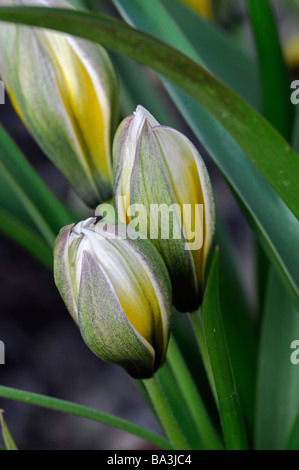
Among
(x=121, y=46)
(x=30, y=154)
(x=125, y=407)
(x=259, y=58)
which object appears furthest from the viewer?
(x=30, y=154)

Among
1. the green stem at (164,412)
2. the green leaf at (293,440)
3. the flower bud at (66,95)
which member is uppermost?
the flower bud at (66,95)

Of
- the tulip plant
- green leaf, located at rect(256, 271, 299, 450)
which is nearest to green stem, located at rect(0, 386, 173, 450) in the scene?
the tulip plant

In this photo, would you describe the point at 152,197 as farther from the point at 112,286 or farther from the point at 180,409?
the point at 180,409

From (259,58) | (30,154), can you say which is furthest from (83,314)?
(30,154)

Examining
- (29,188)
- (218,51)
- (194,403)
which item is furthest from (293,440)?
(218,51)

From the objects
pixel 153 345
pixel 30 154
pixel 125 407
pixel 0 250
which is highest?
pixel 30 154

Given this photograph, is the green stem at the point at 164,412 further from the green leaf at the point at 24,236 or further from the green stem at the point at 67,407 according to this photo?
the green leaf at the point at 24,236

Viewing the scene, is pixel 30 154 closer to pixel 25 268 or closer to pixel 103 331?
pixel 25 268

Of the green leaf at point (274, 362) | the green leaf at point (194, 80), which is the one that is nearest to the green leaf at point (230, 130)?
the green leaf at point (194, 80)
